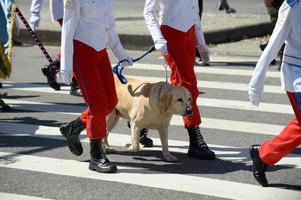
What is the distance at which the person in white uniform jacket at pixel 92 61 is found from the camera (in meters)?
5.81

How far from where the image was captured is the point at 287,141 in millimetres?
5395

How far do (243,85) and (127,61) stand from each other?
13.2ft

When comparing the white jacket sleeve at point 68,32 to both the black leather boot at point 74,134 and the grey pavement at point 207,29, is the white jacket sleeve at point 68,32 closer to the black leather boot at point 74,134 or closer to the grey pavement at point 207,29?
the black leather boot at point 74,134

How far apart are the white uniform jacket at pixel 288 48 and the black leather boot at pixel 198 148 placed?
3.99ft

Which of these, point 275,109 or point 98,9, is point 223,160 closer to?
point 98,9

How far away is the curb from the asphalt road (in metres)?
2.67

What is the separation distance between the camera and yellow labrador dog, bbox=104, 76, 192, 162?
6.00 m

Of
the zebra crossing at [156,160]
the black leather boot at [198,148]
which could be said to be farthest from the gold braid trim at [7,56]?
the black leather boot at [198,148]

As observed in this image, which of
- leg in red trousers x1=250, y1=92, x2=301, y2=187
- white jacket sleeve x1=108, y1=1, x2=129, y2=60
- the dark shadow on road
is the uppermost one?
white jacket sleeve x1=108, y1=1, x2=129, y2=60

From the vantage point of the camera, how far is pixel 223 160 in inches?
253

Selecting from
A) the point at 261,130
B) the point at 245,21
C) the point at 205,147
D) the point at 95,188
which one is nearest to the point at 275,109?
the point at 261,130

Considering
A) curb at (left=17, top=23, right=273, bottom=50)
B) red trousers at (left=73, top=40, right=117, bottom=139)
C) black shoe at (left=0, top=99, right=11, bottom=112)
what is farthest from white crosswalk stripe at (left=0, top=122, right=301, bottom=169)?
curb at (left=17, top=23, right=273, bottom=50)

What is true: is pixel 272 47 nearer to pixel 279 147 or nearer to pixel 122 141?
pixel 279 147

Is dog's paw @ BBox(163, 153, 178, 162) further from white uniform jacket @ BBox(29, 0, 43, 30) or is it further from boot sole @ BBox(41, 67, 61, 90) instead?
white uniform jacket @ BBox(29, 0, 43, 30)
